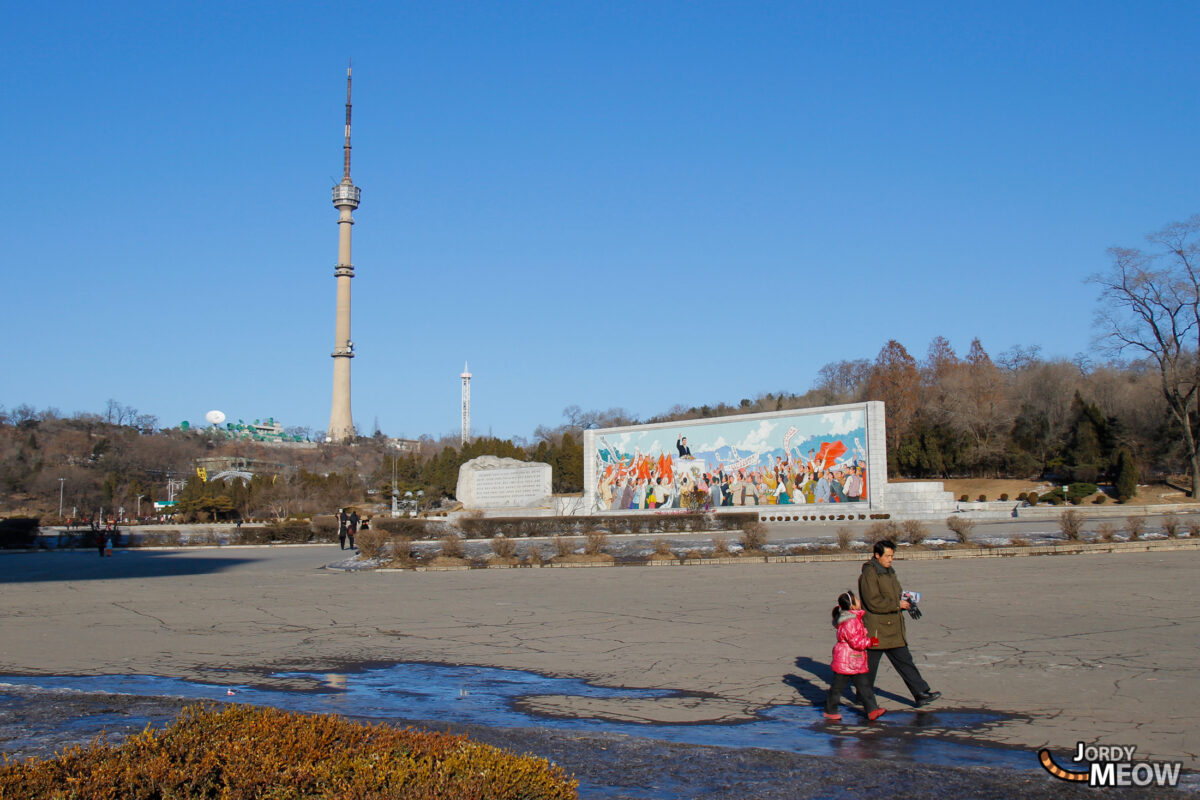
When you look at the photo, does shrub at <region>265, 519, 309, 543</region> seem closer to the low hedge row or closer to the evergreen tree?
the low hedge row

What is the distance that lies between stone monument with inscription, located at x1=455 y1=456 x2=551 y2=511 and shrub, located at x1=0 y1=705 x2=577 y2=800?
5053cm

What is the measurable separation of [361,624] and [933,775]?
952 centimetres

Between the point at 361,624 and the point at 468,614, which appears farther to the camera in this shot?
the point at 468,614

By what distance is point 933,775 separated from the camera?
17.7 ft

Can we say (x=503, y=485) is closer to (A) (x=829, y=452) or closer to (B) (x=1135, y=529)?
(A) (x=829, y=452)

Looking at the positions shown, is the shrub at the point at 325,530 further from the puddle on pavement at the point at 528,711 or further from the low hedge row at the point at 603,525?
the puddle on pavement at the point at 528,711

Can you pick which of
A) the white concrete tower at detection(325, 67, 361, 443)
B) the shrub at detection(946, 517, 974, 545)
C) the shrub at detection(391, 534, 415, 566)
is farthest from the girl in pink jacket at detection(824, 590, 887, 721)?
the white concrete tower at detection(325, 67, 361, 443)

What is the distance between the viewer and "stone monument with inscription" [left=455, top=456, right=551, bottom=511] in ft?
185

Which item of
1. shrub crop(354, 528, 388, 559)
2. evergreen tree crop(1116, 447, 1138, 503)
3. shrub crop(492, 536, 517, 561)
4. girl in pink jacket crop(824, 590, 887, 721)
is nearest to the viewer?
girl in pink jacket crop(824, 590, 887, 721)

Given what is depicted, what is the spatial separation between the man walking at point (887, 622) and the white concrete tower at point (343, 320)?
397 ft

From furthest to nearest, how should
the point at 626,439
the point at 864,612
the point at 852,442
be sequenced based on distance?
the point at 626,439
the point at 852,442
the point at 864,612

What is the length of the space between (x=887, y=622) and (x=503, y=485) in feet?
168

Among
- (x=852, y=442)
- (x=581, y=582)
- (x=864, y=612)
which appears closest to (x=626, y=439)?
(x=852, y=442)

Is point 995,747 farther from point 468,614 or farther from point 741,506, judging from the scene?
point 741,506
